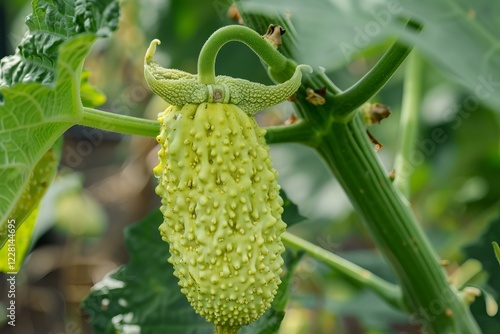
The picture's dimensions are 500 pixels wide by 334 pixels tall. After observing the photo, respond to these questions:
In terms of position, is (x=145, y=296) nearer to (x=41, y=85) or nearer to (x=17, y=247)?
(x=17, y=247)

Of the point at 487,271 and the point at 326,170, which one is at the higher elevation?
the point at 487,271

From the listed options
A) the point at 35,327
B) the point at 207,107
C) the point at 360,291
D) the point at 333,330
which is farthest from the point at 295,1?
the point at 35,327

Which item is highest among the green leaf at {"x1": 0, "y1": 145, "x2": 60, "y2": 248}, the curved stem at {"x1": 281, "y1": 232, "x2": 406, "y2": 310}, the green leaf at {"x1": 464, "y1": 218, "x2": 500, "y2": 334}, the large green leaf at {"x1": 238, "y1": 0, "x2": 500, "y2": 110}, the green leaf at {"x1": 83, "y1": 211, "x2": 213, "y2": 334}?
the large green leaf at {"x1": 238, "y1": 0, "x2": 500, "y2": 110}

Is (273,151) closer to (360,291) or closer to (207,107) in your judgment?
(360,291)

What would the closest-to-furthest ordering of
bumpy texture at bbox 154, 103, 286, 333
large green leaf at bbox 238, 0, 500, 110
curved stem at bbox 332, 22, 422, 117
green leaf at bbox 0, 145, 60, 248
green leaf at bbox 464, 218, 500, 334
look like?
1. large green leaf at bbox 238, 0, 500, 110
2. bumpy texture at bbox 154, 103, 286, 333
3. curved stem at bbox 332, 22, 422, 117
4. green leaf at bbox 0, 145, 60, 248
5. green leaf at bbox 464, 218, 500, 334

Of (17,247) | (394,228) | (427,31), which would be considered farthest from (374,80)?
(17,247)

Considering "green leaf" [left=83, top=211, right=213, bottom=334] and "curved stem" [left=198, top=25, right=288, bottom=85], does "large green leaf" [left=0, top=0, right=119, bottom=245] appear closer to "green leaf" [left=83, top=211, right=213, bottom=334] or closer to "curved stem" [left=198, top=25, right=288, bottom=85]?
"curved stem" [left=198, top=25, right=288, bottom=85]

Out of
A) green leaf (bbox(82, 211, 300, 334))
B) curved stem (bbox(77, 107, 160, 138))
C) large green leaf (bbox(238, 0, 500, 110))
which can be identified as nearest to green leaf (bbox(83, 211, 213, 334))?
green leaf (bbox(82, 211, 300, 334))

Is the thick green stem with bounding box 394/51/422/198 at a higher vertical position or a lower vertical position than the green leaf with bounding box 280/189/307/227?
higher
